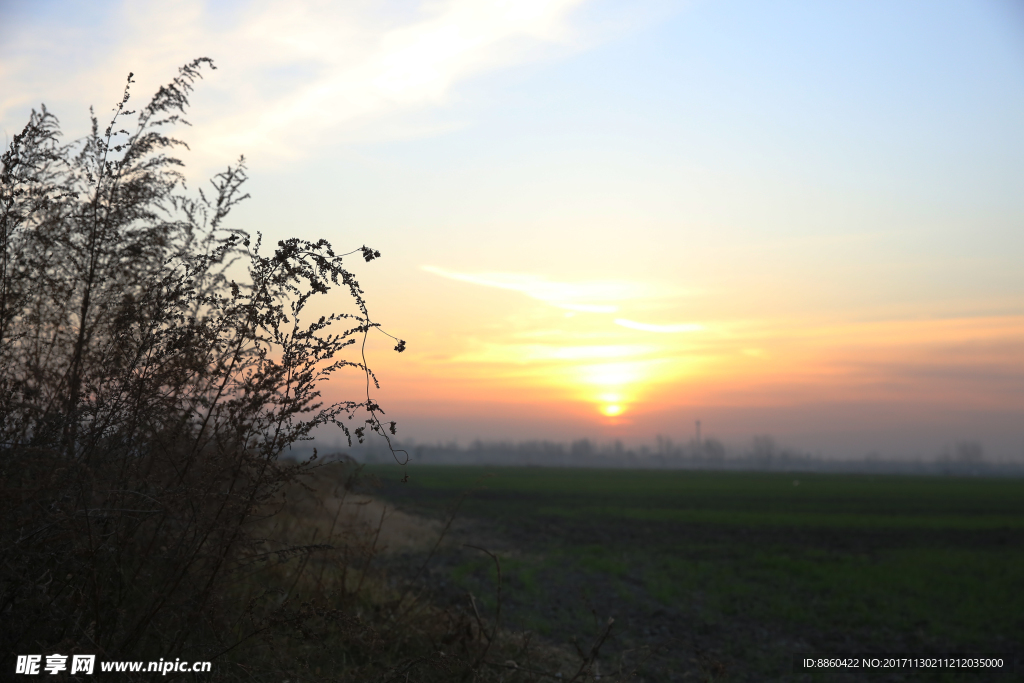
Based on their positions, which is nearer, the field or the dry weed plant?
the dry weed plant

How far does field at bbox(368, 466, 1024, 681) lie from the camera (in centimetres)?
1041

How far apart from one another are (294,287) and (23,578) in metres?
2.01

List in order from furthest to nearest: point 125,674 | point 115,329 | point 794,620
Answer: point 794,620 → point 115,329 → point 125,674

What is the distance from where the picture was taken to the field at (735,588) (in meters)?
10.4

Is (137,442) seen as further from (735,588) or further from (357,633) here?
(735,588)

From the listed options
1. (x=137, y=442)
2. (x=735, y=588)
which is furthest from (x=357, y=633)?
(x=735, y=588)

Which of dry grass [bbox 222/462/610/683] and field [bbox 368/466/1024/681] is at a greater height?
dry grass [bbox 222/462/610/683]

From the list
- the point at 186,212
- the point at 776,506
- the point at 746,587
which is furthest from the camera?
the point at 776,506

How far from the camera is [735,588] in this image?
1648cm

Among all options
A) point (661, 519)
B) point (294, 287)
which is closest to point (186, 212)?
point (294, 287)

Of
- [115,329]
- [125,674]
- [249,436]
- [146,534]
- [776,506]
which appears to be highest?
[115,329]

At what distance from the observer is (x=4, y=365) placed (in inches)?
177

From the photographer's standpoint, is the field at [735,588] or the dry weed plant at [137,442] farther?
the field at [735,588]

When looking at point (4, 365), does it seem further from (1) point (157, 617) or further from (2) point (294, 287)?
(2) point (294, 287)
